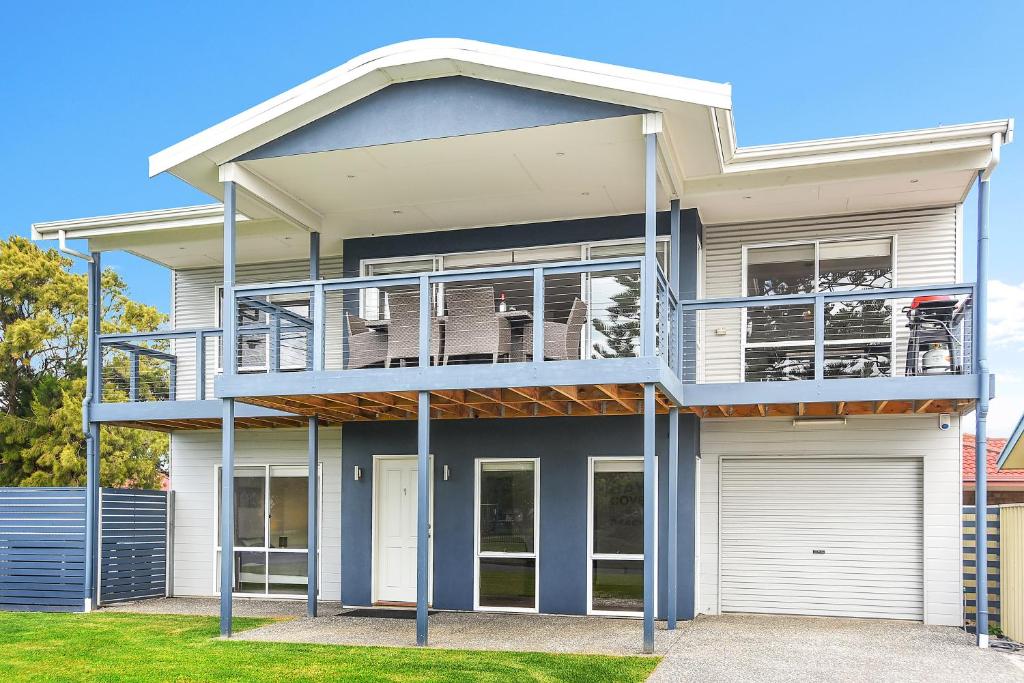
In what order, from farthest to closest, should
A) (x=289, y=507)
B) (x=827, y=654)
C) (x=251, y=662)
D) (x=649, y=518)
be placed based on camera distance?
(x=289, y=507) → (x=827, y=654) → (x=649, y=518) → (x=251, y=662)

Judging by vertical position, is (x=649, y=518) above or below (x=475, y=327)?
below

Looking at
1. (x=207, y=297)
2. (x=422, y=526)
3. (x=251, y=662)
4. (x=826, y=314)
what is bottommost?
→ (x=251, y=662)

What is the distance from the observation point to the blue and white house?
9.66m

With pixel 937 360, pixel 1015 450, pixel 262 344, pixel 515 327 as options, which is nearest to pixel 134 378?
pixel 262 344

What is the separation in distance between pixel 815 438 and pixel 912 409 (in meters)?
A: 1.23

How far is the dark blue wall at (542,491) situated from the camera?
11430 mm

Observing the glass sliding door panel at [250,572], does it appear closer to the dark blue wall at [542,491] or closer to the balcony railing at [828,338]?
the dark blue wall at [542,491]

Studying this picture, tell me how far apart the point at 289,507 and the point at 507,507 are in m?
3.48

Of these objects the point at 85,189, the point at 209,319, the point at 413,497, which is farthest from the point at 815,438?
the point at 85,189

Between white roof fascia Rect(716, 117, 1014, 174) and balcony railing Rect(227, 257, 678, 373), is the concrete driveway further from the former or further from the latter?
white roof fascia Rect(716, 117, 1014, 174)

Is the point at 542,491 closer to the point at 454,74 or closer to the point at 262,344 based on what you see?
the point at 262,344

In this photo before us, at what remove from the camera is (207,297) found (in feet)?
48.4

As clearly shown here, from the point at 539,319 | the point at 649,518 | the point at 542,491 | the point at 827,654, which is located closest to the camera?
the point at 649,518

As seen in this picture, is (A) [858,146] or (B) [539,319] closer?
(B) [539,319]
